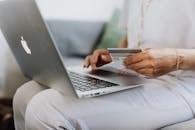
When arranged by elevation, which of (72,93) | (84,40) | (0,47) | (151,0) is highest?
(151,0)

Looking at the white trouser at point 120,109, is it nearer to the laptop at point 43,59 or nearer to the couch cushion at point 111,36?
the laptop at point 43,59

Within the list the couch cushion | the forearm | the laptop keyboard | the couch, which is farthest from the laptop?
the couch cushion

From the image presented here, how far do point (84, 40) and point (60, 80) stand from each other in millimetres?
1525

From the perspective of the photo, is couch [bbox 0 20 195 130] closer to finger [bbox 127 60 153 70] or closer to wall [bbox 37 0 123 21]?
wall [bbox 37 0 123 21]

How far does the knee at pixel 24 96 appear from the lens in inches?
43.6

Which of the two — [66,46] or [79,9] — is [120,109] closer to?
[66,46]

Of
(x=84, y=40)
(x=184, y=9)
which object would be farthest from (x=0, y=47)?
(x=184, y=9)

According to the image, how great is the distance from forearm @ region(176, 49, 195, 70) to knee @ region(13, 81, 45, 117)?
1.45ft

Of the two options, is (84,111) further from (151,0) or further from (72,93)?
(151,0)

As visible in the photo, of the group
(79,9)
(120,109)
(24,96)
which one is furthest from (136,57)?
(79,9)

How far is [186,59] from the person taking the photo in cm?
96

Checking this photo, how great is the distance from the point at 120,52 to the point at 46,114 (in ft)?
0.84

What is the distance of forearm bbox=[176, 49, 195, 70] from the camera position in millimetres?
956

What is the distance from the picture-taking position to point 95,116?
0.89 meters
